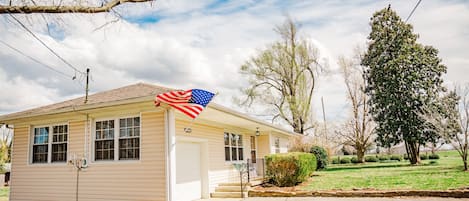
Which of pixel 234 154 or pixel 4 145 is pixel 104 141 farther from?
pixel 4 145

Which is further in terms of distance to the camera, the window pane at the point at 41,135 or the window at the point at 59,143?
the window pane at the point at 41,135

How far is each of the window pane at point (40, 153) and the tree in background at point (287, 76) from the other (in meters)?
18.0

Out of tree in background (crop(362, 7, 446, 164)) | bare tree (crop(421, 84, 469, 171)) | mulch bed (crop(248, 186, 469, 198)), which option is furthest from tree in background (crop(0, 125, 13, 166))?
tree in background (crop(362, 7, 446, 164))

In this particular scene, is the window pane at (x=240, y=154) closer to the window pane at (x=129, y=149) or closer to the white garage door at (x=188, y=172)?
the white garage door at (x=188, y=172)

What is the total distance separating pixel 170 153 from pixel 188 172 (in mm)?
2039

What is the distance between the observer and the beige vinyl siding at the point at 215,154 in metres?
10.9

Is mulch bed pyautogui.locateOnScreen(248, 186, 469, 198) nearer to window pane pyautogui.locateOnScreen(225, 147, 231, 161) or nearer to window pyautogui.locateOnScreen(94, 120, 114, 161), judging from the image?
window pane pyautogui.locateOnScreen(225, 147, 231, 161)

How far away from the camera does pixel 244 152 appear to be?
15.0m

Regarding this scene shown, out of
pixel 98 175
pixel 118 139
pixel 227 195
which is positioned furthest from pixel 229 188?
pixel 98 175

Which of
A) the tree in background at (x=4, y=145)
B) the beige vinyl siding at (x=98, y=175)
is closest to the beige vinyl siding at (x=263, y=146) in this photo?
the beige vinyl siding at (x=98, y=175)

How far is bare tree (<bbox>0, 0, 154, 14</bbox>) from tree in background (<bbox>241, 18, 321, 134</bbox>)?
21074mm

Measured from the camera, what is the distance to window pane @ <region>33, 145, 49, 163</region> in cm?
1066

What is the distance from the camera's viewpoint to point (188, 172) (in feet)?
34.2

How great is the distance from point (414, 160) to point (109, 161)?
70.2 ft
